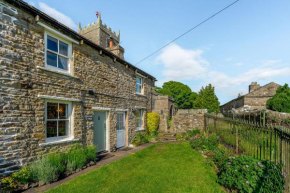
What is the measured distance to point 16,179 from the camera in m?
4.34

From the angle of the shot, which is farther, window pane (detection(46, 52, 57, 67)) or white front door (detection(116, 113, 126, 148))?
white front door (detection(116, 113, 126, 148))

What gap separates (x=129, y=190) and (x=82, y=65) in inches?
225

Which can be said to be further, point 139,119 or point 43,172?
point 139,119

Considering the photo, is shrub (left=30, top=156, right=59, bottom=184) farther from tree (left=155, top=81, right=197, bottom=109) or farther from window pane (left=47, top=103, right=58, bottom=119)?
tree (left=155, top=81, right=197, bottom=109)

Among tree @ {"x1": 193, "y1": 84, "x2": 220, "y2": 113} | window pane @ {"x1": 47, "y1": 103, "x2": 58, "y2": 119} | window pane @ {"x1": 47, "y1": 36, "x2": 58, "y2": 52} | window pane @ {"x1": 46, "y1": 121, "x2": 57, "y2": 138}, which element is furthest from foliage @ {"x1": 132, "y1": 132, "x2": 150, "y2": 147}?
tree @ {"x1": 193, "y1": 84, "x2": 220, "y2": 113}

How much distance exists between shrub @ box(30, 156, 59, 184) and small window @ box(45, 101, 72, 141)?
1009 millimetres

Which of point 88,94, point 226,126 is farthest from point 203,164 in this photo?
point 88,94

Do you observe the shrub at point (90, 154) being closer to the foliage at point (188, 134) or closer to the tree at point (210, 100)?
the foliage at point (188, 134)

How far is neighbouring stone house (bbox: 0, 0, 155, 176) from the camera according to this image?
14.8 feet

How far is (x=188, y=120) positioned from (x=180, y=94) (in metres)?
28.6

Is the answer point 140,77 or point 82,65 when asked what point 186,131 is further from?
point 82,65

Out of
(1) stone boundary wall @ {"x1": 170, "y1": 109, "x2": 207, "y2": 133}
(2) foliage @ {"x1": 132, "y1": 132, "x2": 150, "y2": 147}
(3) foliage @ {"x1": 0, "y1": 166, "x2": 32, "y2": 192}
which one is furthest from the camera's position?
(1) stone boundary wall @ {"x1": 170, "y1": 109, "x2": 207, "y2": 133}

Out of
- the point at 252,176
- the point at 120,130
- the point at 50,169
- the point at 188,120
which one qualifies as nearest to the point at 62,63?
the point at 50,169

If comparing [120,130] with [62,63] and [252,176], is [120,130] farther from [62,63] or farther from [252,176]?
[252,176]
